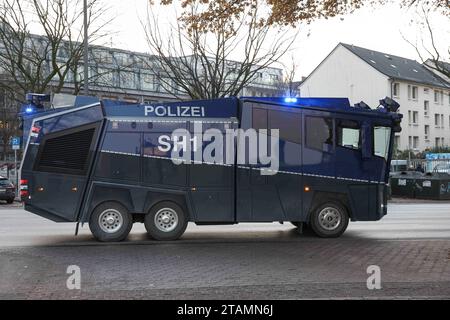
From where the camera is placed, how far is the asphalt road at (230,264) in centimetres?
668

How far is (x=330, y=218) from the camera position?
1181 cm

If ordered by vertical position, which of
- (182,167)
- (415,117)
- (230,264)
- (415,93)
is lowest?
(230,264)

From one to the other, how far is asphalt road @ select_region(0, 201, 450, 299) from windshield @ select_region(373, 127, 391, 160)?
1.87 metres

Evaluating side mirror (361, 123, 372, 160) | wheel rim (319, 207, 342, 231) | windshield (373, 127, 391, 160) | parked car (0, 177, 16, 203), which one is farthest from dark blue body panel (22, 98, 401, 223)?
parked car (0, 177, 16, 203)

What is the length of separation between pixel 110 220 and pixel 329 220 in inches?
184

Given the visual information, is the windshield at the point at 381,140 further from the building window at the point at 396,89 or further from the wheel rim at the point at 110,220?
the building window at the point at 396,89

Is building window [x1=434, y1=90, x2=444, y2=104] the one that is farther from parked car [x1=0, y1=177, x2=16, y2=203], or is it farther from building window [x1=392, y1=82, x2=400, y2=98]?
parked car [x1=0, y1=177, x2=16, y2=203]

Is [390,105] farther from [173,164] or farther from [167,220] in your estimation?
[167,220]

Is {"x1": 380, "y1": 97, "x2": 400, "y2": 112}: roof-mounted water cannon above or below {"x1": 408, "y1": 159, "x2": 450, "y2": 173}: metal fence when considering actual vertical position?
above

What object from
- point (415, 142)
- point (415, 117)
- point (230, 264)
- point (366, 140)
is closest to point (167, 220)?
point (230, 264)

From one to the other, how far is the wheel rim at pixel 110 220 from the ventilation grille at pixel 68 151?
1.07 meters

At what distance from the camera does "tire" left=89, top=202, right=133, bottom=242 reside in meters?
11.2

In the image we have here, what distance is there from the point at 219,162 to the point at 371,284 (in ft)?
16.4
